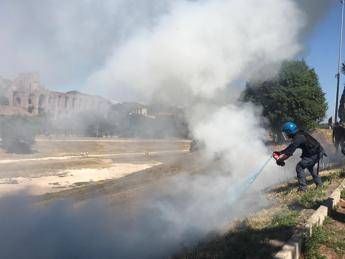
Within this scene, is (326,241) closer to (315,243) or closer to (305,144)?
(315,243)

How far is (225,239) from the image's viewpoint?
894 cm

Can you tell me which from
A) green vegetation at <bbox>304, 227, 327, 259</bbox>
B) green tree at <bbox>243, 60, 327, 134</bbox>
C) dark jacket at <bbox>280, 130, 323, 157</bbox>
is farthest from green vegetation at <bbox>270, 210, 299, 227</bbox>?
green tree at <bbox>243, 60, 327, 134</bbox>

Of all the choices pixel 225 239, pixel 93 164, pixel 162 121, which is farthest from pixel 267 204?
pixel 93 164

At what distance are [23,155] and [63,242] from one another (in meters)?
35.1

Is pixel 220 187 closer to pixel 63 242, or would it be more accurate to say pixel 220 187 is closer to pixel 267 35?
pixel 267 35

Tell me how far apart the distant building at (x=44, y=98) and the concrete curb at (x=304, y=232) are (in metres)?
6.08

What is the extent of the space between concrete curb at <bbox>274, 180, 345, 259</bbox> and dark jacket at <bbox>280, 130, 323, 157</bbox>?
1.38 m

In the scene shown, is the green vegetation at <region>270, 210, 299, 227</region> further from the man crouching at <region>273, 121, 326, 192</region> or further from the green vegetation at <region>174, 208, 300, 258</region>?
the man crouching at <region>273, 121, 326, 192</region>

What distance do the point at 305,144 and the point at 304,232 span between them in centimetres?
468

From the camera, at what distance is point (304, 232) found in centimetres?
802

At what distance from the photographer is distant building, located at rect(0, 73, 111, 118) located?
1127 centimetres

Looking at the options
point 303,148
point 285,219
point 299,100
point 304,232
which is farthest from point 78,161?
point 304,232

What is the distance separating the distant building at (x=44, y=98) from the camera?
37.0ft

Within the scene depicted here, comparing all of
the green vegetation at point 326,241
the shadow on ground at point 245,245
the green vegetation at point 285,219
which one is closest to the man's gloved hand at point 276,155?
the green vegetation at point 285,219
